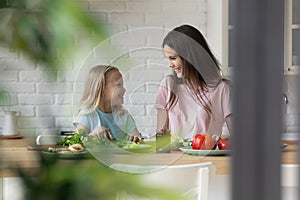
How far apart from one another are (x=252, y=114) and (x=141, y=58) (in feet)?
12.9

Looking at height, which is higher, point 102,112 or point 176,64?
point 176,64

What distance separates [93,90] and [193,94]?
1.58 feet

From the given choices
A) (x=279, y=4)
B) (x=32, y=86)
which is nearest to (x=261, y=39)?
(x=279, y=4)

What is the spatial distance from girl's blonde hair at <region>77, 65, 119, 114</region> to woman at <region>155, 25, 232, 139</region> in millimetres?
366

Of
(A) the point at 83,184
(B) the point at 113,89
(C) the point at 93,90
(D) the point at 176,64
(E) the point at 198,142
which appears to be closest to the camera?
(A) the point at 83,184

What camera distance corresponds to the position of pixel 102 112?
289cm

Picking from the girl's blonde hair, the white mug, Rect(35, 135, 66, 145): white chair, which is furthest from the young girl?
Rect(35, 135, 66, 145): white chair

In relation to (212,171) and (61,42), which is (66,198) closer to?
(61,42)

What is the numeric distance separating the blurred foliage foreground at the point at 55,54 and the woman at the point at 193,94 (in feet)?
8.81

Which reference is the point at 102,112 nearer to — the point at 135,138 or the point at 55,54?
the point at 135,138

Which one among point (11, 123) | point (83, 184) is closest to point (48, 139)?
point (83, 184)

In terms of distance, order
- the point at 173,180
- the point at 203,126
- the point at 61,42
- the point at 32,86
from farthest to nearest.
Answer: the point at 32,86 < the point at 203,126 < the point at 173,180 < the point at 61,42

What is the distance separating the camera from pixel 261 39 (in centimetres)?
32

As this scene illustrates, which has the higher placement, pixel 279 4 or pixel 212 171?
pixel 279 4
